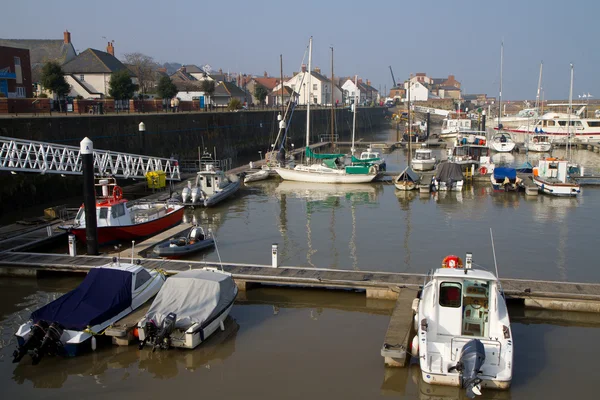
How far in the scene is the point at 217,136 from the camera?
2297 inches

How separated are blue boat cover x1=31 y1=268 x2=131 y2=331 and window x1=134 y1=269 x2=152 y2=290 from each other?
344 millimetres

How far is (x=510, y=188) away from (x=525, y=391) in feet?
84.2

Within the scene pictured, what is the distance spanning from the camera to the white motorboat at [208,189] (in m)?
30.8

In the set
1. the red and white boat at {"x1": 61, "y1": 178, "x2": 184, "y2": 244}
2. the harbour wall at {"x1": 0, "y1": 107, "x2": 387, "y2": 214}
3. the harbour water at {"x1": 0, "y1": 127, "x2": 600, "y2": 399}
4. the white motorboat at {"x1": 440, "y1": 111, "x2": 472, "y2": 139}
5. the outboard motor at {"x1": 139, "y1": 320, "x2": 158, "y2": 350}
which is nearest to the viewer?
the harbour water at {"x1": 0, "y1": 127, "x2": 600, "y2": 399}

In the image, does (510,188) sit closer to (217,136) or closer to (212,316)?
(212,316)

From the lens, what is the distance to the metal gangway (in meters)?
25.7

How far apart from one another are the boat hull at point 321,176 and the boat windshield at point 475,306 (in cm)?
2636

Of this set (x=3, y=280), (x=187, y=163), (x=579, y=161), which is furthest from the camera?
(x=579, y=161)

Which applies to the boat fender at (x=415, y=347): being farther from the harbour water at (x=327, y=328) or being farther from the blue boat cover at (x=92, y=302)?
the blue boat cover at (x=92, y=302)

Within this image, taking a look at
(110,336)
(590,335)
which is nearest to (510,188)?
(590,335)

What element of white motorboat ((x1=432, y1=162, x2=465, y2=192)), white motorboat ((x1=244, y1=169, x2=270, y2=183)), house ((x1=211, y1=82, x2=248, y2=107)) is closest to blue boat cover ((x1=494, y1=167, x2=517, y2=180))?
white motorboat ((x1=432, y1=162, x2=465, y2=192))

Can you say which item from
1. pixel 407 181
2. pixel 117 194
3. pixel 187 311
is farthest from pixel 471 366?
pixel 407 181

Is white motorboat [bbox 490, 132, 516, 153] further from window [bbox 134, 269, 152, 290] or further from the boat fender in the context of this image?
the boat fender

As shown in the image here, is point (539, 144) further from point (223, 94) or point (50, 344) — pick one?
point (50, 344)
